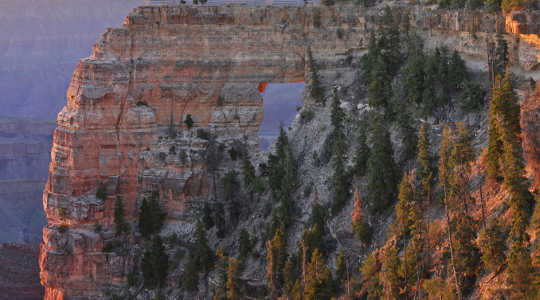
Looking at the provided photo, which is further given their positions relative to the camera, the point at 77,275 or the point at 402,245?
the point at 77,275

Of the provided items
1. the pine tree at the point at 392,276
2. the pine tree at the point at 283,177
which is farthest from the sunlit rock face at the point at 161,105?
the pine tree at the point at 392,276

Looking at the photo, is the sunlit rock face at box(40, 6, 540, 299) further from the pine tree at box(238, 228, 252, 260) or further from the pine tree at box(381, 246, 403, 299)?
the pine tree at box(381, 246, 403, 299)

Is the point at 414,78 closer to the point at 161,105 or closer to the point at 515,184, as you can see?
the point at 515,184

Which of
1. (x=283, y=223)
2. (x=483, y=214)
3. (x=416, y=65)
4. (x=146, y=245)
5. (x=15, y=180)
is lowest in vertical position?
(x=15, y=180)

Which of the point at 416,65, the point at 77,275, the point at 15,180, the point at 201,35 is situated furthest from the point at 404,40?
the point at 15,180

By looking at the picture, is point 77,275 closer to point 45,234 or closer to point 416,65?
point 45,234

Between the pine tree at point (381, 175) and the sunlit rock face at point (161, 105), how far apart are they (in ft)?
44.2

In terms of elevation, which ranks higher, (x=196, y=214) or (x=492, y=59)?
(x=492, y=59)

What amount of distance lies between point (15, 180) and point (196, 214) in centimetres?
6198

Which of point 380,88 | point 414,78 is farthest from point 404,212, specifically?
point 380,88

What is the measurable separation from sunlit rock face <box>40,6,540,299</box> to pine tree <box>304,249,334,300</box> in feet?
57.7

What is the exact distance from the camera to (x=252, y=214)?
53.1 meters

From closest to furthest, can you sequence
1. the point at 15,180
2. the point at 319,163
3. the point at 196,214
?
the point at 319,163 < the point at 196,214 < the point at 15,180

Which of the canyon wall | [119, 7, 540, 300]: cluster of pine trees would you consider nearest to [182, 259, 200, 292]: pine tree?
[119, 7, 540, 300]: cluster of pine trees
